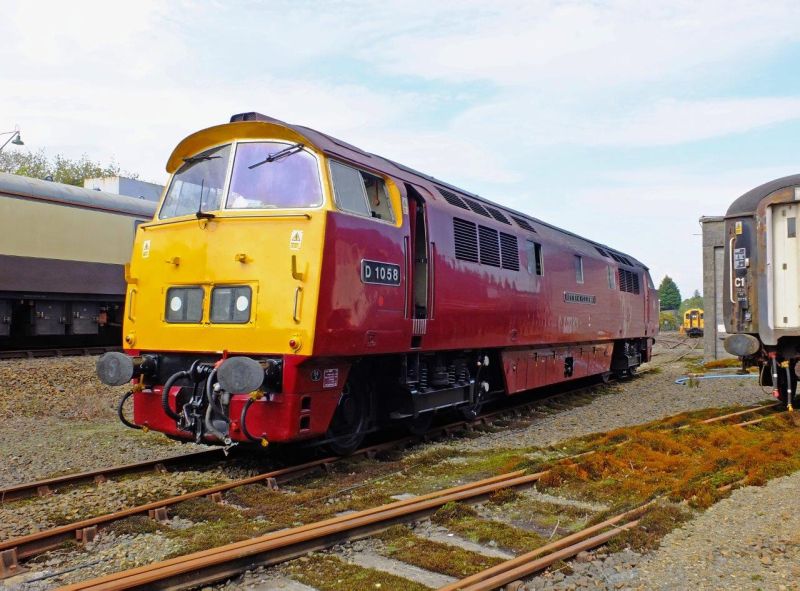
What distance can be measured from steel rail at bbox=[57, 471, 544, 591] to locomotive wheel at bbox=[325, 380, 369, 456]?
6.00 feet

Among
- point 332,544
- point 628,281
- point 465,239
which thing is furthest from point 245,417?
point 628,281

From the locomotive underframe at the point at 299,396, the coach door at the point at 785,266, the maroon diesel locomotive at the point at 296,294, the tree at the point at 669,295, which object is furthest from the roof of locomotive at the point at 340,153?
the tree at the point at 669,295

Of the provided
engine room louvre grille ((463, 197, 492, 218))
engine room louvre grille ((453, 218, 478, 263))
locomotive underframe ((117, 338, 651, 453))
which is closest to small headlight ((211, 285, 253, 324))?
locomotive underframe ((117, 338, 651, 453))

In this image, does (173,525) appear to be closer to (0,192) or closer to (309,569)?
(309,569)

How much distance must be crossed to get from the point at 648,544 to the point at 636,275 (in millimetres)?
14695

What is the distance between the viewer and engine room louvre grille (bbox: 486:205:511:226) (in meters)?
10.3

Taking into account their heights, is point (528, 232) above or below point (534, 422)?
above

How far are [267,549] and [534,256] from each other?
26.3 ft

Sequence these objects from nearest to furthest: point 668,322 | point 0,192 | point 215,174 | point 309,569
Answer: point 309,569 → point 215,174 → point 0,192 → point 668,322

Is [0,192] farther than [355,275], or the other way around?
[0,192]

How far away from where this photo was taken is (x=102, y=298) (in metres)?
16.8

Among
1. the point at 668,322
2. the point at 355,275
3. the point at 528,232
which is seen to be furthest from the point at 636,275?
the point at 668,322

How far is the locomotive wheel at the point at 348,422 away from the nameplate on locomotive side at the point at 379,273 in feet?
3.88

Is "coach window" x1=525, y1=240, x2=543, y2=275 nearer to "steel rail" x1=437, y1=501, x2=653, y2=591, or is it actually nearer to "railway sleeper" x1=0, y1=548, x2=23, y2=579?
"steel rail" x1=437, y1=501, x2=653, y2=591
